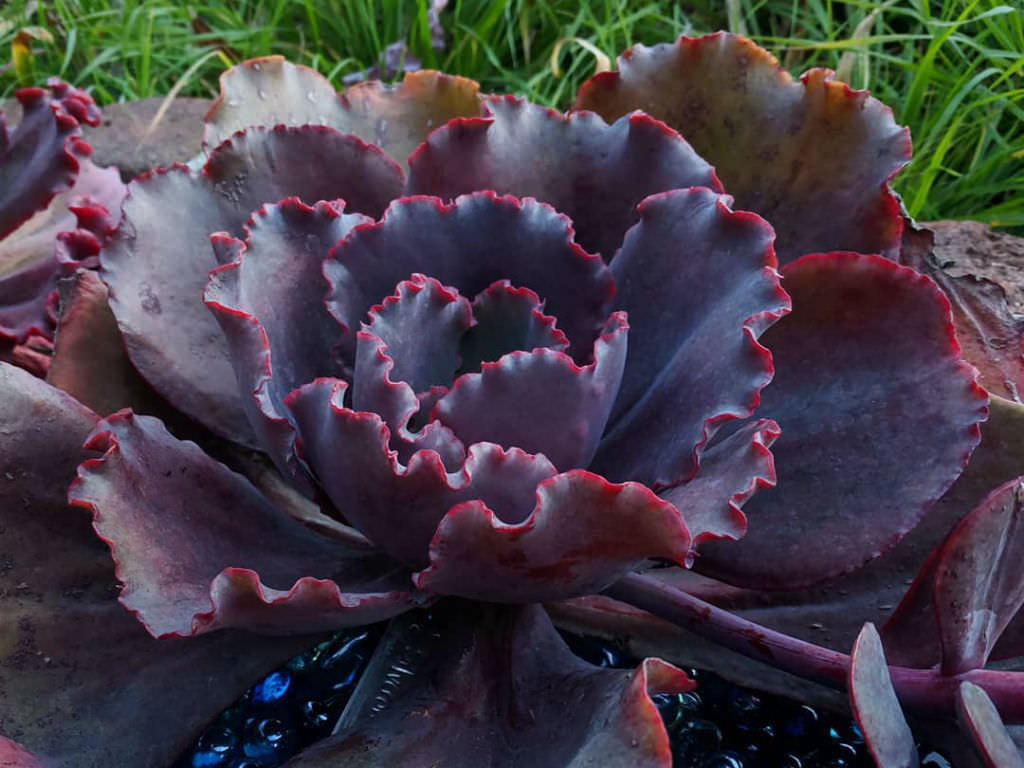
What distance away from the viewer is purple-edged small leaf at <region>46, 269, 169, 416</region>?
2.76ft

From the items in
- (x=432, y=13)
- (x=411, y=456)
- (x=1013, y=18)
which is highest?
(x=411, y=456)

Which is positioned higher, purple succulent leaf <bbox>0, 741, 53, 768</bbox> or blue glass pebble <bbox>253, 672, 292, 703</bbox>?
purple succulent leaf <bbox>0, 741, 53, 768</bbox>

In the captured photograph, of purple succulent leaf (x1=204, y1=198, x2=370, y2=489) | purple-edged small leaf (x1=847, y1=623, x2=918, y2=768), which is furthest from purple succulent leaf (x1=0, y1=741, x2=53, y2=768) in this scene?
purple-edged small leaf (x1=847, y1=623, x2=918, y2=768)

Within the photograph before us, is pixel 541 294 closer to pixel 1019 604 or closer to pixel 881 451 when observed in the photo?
pixel 881 451

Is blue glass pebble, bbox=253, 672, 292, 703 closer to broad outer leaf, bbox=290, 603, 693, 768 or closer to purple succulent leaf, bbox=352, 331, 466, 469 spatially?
broad outer leaf, bbox=290, 603, 693, 768

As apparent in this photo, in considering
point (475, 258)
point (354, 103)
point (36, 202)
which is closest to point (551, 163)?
point (475, 258)

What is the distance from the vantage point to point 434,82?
955 millimetres

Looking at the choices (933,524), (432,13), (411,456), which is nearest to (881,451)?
(933,524)

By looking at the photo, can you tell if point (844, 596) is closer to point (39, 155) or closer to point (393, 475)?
point (393, 475)

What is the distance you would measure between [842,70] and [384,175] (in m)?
0.98

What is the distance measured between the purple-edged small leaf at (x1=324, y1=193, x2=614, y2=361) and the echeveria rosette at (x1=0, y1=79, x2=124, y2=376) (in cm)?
44

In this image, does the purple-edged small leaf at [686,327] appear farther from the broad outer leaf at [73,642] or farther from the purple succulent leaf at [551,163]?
the broad outer leaf at [73,642]

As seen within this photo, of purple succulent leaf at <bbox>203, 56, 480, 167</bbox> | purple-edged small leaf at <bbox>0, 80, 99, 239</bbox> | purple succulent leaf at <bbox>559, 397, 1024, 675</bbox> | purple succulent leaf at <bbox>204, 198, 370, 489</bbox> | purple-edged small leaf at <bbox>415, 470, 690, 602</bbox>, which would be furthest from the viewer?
purple-edged small leaf at <bbox>0, 80, 99, 239</bbox>

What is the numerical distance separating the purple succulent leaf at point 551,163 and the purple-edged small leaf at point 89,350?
27cm
